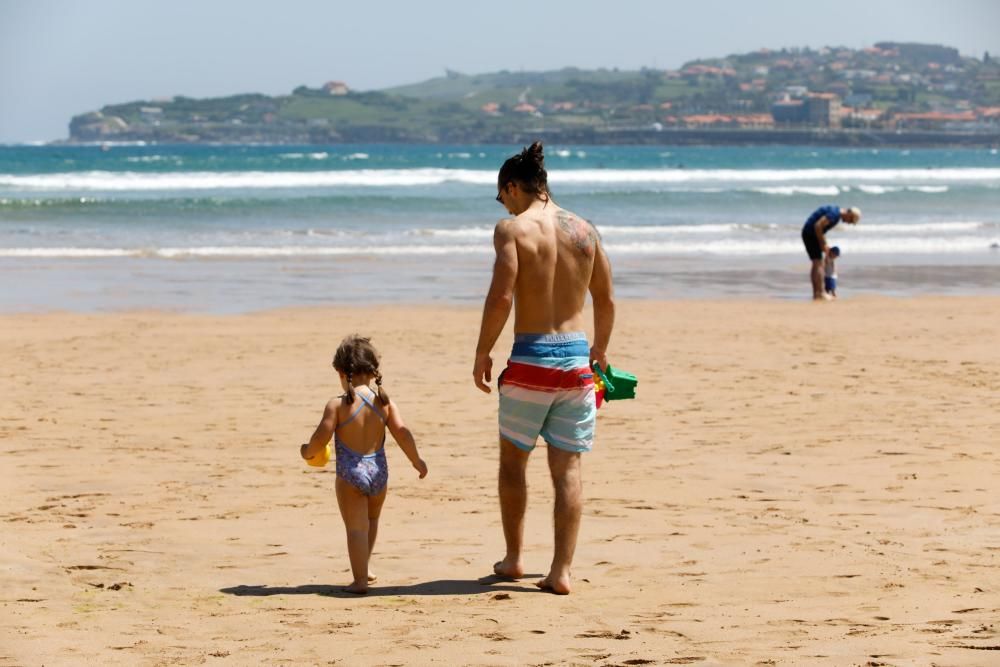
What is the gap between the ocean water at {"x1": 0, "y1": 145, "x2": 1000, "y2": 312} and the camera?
1691 cm

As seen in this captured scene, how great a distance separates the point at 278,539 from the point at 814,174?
229 feet

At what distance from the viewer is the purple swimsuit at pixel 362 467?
5133 mm

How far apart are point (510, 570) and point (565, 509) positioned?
373 millimetres

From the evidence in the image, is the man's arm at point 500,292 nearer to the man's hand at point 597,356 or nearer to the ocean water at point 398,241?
the man's hand at point 597,356

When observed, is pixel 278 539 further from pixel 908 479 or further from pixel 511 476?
pixel 908 479

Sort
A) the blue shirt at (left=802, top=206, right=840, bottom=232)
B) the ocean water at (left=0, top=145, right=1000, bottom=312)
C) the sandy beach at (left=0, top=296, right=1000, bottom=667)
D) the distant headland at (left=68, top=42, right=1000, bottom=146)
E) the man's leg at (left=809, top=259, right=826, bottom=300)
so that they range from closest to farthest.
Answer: the sandy beach at (left=0, top=296, right=1000, bottom=667) < the man's leg at (left=809, top=259, right=826, bottom=300) < the blue shirt at (left=802, top=206, right=840, bottom=232) < the ocean water at (left=0, top=145, right=1000, bottom=312) < the distant headland at (left=68, top=42, right=1000, bottom=146)

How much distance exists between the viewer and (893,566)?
5270mm

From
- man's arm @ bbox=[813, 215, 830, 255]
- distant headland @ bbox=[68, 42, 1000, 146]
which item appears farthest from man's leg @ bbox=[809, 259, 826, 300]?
distant headland @ bbox=[68, 42, 1000, 146]

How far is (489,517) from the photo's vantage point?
6.29m

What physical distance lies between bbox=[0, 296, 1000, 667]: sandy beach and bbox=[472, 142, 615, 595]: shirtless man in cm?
48

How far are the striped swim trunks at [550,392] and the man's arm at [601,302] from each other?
0.38 feet

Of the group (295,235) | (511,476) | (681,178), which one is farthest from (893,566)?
(681,178)

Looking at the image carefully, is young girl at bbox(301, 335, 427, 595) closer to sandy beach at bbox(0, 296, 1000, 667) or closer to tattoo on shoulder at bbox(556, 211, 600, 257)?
sandy beach at bbox(0, 296, 1000, 667)

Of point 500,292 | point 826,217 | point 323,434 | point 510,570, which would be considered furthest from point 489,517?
point 826,217
